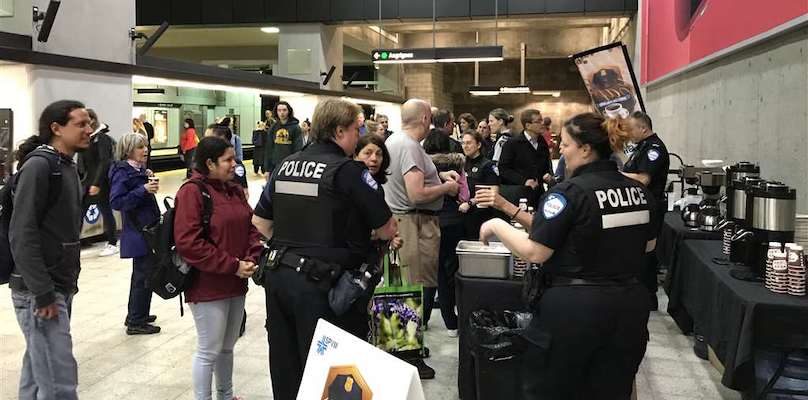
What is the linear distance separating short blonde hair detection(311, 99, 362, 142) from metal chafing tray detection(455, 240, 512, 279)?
3.21ft

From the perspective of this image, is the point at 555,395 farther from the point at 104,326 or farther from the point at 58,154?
the point at 104,326

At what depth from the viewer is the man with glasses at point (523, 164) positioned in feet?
20.1

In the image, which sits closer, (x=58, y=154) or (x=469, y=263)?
(x=58, y=154)

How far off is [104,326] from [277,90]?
8627 mm

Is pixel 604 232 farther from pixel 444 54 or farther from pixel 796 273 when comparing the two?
pixel 444 54

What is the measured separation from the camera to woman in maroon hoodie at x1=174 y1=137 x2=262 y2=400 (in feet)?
9.73

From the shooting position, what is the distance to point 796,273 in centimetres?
290

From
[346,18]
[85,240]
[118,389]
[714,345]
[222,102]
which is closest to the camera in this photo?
[714,345]

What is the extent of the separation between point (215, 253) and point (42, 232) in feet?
2.23

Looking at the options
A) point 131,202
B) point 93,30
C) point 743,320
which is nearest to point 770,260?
point 743,320

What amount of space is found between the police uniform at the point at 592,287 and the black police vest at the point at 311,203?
0.74 metres

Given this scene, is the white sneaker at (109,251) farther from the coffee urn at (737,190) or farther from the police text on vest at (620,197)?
the police text on vest at (620,197)

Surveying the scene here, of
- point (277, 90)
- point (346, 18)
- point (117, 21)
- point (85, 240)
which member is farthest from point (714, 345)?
point (346, 18)

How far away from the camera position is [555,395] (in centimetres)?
246
